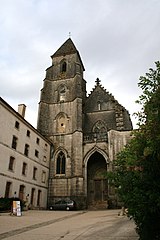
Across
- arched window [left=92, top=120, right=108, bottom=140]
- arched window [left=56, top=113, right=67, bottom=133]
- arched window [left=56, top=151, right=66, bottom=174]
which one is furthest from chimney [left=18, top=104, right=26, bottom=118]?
arched window [left=92, top=120, right=108, bottom=140]

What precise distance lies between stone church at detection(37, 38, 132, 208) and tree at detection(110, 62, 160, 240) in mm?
20088

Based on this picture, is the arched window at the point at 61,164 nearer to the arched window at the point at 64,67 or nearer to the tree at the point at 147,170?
the arched window at the point at 64,67

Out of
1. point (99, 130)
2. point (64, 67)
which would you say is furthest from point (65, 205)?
point (64, 67)

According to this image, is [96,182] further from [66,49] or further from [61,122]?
[66,49]

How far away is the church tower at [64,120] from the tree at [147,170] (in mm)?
21057

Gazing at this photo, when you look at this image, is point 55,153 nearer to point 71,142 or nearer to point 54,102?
point 71,142

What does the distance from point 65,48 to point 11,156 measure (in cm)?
2545

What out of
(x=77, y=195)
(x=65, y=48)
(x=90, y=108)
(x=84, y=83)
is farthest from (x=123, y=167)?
(x=65, y=48)

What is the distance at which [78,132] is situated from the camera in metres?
29.5

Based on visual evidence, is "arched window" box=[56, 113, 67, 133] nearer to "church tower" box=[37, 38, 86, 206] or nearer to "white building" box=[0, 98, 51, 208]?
"church tower" box=[37, 38, 86, 206]

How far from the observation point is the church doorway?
28.3 m

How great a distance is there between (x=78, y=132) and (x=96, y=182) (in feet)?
22.9

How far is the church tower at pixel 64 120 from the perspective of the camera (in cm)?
2783

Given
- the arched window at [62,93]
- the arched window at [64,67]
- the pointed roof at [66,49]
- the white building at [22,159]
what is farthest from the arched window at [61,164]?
the pointed roof at [66,49]
